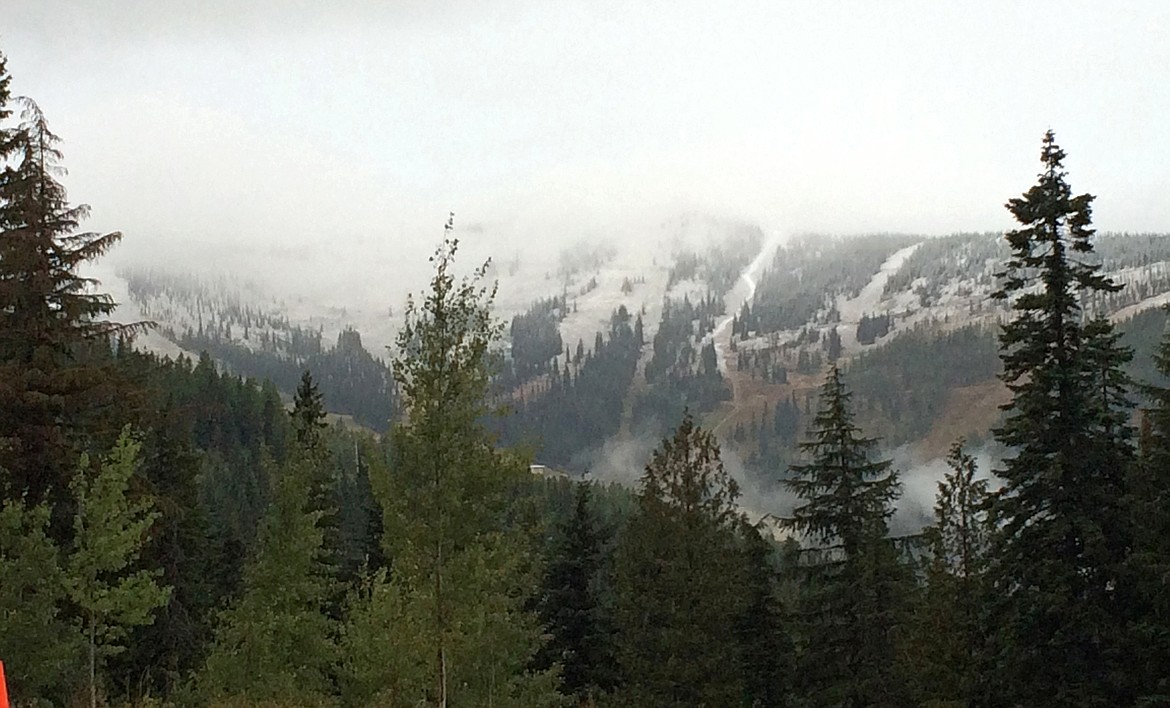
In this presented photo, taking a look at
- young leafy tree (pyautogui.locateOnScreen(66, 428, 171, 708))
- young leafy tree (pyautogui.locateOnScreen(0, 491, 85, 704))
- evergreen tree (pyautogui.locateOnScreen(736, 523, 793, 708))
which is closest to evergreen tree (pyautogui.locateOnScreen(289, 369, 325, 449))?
young leafy tree (pyautogui.locateOnScreen(66, 428, 171, 708))

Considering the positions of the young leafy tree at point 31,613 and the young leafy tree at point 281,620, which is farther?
the young leafy tree at point 281,620

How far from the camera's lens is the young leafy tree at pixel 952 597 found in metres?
25.9

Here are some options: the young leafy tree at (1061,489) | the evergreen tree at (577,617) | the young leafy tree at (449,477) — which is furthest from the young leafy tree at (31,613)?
the evergreen tree at (577,617)

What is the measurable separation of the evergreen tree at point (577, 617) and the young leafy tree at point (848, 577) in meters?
7.98

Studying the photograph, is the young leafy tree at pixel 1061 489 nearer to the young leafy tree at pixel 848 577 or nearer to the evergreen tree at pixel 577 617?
the young leafy tree at pixel 848 577

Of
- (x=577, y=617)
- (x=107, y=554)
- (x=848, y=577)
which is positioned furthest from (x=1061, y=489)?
(x=577, y=617)

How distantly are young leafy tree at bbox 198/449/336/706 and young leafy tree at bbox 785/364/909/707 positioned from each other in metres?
14.8

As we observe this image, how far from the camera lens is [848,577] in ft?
90.0

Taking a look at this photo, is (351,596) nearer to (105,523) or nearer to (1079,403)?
(105,523)

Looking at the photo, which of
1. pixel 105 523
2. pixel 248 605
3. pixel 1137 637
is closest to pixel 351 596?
pixel 248 605

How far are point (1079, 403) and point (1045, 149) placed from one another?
228 inches

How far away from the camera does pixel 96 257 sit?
1708cm

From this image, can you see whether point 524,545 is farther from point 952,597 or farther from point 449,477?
point 952,597

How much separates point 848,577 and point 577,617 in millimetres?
10908
